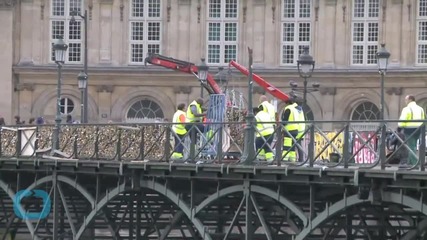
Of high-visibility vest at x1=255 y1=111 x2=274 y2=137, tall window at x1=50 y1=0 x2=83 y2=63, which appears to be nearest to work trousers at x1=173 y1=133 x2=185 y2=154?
high-visibility vest at x1=255 y1=111 x2=274 y2=137

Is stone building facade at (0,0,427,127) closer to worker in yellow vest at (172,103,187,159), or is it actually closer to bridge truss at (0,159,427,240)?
bridge truss at (0,159,427,240)

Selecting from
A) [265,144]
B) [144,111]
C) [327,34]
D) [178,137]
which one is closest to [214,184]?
[178,137]

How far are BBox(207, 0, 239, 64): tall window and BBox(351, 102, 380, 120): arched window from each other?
6.13 meters

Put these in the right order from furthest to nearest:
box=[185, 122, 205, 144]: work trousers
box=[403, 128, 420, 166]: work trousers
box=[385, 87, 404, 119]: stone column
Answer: box=[385, 87, 404, 119]: stone column → box=[185, 122, 205, 144]: work trousers → box=[403, 128, 420, 166]: work trousers

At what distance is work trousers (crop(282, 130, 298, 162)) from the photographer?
35469 mm

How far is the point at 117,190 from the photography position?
42.8 m

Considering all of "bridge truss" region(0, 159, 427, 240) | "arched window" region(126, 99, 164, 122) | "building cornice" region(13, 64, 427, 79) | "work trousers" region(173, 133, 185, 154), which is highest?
"building cornice" region(13, 64, 427, 79)

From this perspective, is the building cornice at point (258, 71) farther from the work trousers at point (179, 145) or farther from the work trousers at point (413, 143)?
the work trousers at point (413, 143)

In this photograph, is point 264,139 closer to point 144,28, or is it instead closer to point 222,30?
point 222,30

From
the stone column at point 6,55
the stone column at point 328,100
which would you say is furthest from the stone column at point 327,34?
the stone column at point 6,55

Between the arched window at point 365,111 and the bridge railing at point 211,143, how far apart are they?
29160 millimetres

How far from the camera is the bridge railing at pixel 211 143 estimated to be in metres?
32.8

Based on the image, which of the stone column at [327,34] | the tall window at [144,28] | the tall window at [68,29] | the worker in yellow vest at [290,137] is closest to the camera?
the worker in yellow vest at [290,137]

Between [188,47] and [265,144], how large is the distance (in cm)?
4311
